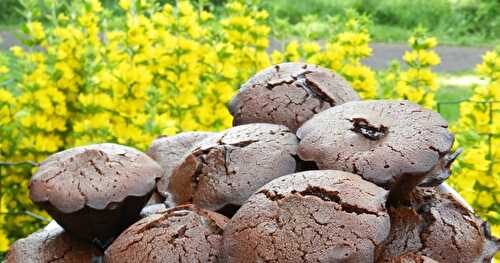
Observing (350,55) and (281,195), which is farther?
(350,55)

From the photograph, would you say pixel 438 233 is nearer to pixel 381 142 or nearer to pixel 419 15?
pixel 381 142

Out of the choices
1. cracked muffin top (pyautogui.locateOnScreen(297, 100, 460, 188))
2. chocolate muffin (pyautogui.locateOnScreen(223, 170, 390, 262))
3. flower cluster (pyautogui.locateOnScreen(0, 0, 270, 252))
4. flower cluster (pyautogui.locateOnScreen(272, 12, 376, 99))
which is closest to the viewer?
chocolate muffin (pyautogui.locateOnScreen(223, 170, 390, 262))

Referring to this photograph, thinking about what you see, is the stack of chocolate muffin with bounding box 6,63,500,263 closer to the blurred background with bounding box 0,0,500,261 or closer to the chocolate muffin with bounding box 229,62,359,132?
the chocolate muffin with bounding box 229,62,359,132

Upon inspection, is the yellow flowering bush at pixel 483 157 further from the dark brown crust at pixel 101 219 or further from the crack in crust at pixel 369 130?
the dark brown crust at pixel 101 219

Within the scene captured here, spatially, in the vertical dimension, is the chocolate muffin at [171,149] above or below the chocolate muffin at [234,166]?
below

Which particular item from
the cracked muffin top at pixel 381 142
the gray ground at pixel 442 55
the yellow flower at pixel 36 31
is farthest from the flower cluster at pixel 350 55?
the gray ground at pixel 442 55

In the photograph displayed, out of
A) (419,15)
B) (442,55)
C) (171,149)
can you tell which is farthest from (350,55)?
(419,15)

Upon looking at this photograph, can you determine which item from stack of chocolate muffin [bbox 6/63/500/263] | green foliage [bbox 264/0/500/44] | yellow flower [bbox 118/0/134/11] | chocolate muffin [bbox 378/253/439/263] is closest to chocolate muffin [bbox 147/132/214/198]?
stack of chocolate muffin [bbox 6/63/500/263]
